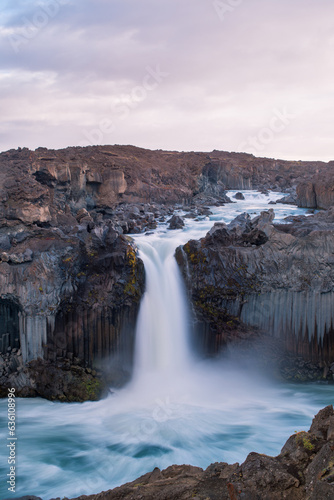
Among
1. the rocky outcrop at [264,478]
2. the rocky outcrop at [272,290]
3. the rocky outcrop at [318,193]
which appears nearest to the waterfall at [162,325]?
the rocky outcrop at [272,290]

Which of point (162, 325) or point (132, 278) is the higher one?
point (132, 278)

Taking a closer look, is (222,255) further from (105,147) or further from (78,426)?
(105,147)

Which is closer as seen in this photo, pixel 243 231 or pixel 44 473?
pixel 44 473

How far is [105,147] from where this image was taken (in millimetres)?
46125

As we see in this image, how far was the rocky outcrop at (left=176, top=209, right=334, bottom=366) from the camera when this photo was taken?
1402 centimetres

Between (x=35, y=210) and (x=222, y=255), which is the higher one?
(x=35, y=210)

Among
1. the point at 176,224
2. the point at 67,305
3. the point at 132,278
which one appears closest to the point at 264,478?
the point at 67,305

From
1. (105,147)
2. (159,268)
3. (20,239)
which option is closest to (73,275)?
(20,239)

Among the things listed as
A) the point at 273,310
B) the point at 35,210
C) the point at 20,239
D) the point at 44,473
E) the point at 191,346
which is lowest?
the point at 44,473

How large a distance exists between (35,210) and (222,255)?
7.89 metres

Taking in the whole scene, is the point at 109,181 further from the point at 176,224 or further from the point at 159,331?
the point at 159,331

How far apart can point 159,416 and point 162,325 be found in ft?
12.1

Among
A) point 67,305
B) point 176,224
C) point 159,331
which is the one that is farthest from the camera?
point 176,224

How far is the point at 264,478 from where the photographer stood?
15.1 feet
